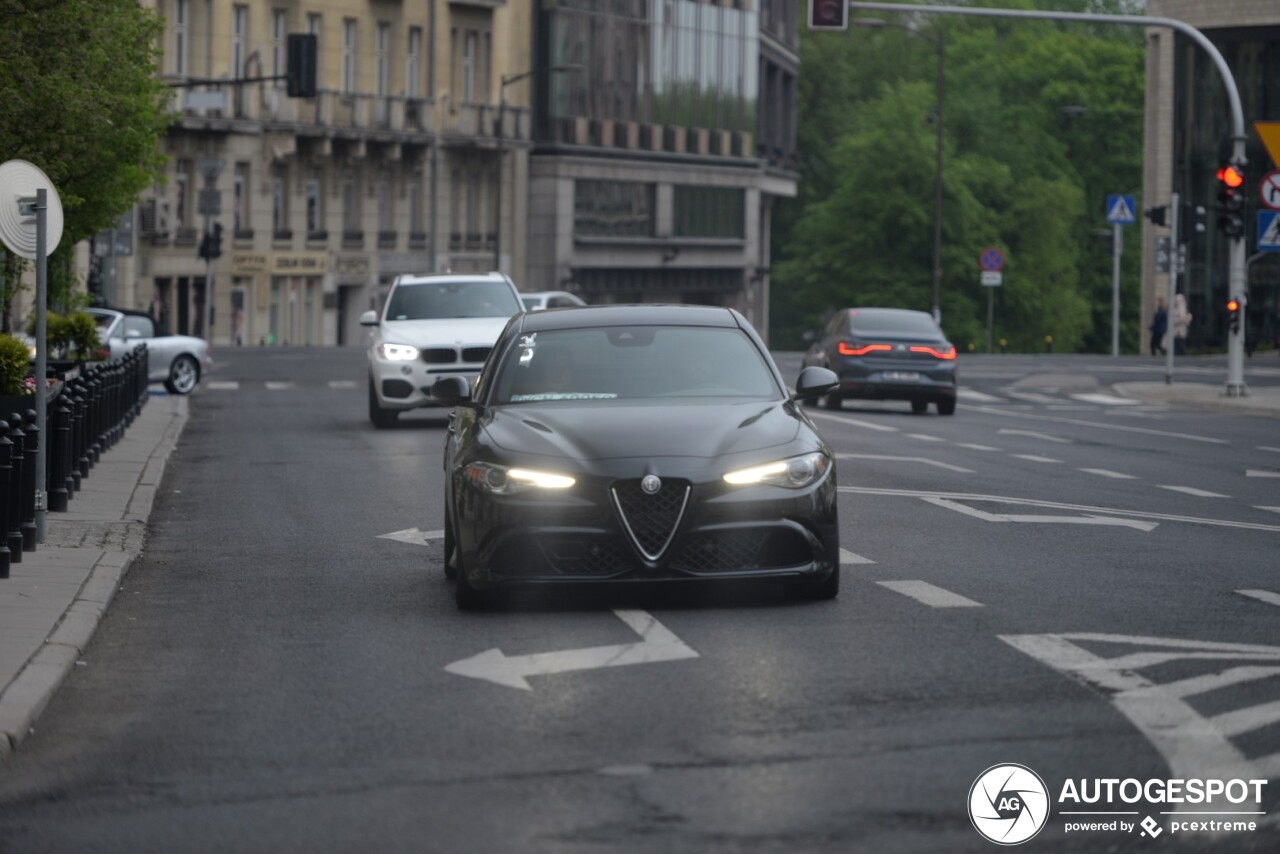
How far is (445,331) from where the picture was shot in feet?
95.2

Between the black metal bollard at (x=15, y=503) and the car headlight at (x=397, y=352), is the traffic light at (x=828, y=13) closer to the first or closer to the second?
the car headlight at (x=397, y=352)

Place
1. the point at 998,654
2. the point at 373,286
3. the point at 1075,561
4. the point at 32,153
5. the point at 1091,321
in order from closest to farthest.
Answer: the point at 998,654 → the point at 1075,561 → the point at 32,153 → the point at 373,286 → the point at 1091,321

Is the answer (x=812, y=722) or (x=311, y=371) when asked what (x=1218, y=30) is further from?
(x=812, y=722)

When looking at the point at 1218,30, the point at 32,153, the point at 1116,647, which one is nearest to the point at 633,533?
the point at 1116,647

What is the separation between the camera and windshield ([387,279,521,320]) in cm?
2983

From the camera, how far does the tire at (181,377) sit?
131ft

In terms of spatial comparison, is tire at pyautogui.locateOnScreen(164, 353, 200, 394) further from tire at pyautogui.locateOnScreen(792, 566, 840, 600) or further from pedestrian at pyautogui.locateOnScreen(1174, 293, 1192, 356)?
pedestrian at pyautogui.locateOnScreen(1174, 293, 1192, 356)

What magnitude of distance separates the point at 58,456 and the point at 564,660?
8.32 m

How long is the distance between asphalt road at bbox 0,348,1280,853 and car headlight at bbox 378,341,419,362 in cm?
1117

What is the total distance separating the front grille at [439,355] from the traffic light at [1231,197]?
12862 millimetres

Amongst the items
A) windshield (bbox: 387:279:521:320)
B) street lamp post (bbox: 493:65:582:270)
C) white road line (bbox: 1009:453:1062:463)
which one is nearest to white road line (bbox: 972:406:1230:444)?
white road line (bbox: 1009:453:1062:463)

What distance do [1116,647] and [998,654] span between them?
549 millimetres

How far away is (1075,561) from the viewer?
1359 centimetres

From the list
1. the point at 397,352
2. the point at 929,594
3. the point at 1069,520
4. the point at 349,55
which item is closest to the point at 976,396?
the point at 397,352
